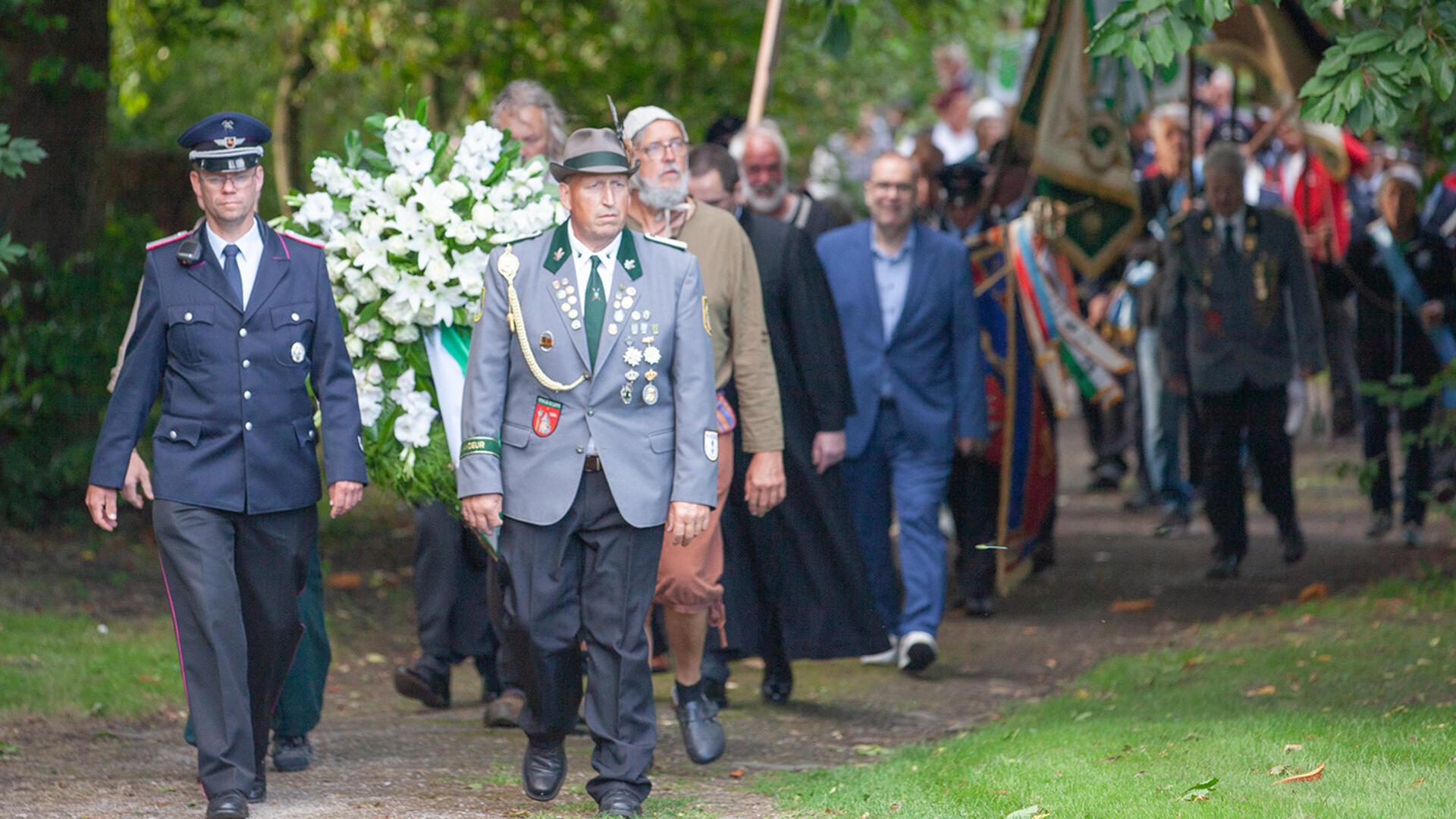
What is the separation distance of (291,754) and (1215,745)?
9.99 ft

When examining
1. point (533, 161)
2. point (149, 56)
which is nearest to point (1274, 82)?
point (533, 161)

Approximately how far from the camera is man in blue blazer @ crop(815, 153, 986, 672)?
9156 mm

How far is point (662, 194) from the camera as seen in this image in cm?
712

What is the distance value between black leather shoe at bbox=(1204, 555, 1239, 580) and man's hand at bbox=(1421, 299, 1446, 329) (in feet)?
6.38

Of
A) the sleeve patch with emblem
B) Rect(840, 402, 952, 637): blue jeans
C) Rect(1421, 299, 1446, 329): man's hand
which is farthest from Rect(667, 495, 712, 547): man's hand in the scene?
Rect(1421, 299, 1446, 329): man's hand

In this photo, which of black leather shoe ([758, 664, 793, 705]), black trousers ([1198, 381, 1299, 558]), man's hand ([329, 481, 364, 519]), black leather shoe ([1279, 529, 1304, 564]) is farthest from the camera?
black leather shoe ([1279, 529, 1304, 564])

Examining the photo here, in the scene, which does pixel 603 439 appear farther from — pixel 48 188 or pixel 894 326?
pixel 48 188

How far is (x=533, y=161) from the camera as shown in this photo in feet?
23.4

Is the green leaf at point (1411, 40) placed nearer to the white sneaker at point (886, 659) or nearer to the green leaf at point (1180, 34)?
the green leaf at point (1180, 34)

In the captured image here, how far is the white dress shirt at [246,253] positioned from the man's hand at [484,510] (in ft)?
2.97

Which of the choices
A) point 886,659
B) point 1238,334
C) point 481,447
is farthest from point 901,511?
point 481,447

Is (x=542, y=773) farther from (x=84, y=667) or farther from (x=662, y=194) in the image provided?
(x=84, y=667)

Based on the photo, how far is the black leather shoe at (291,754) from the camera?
6.84 m

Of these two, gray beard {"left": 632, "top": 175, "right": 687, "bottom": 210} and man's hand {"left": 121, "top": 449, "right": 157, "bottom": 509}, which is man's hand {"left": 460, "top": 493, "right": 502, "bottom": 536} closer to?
man's hand {"left": 121, "top": 449, "right": 157, "bottom": 509}
